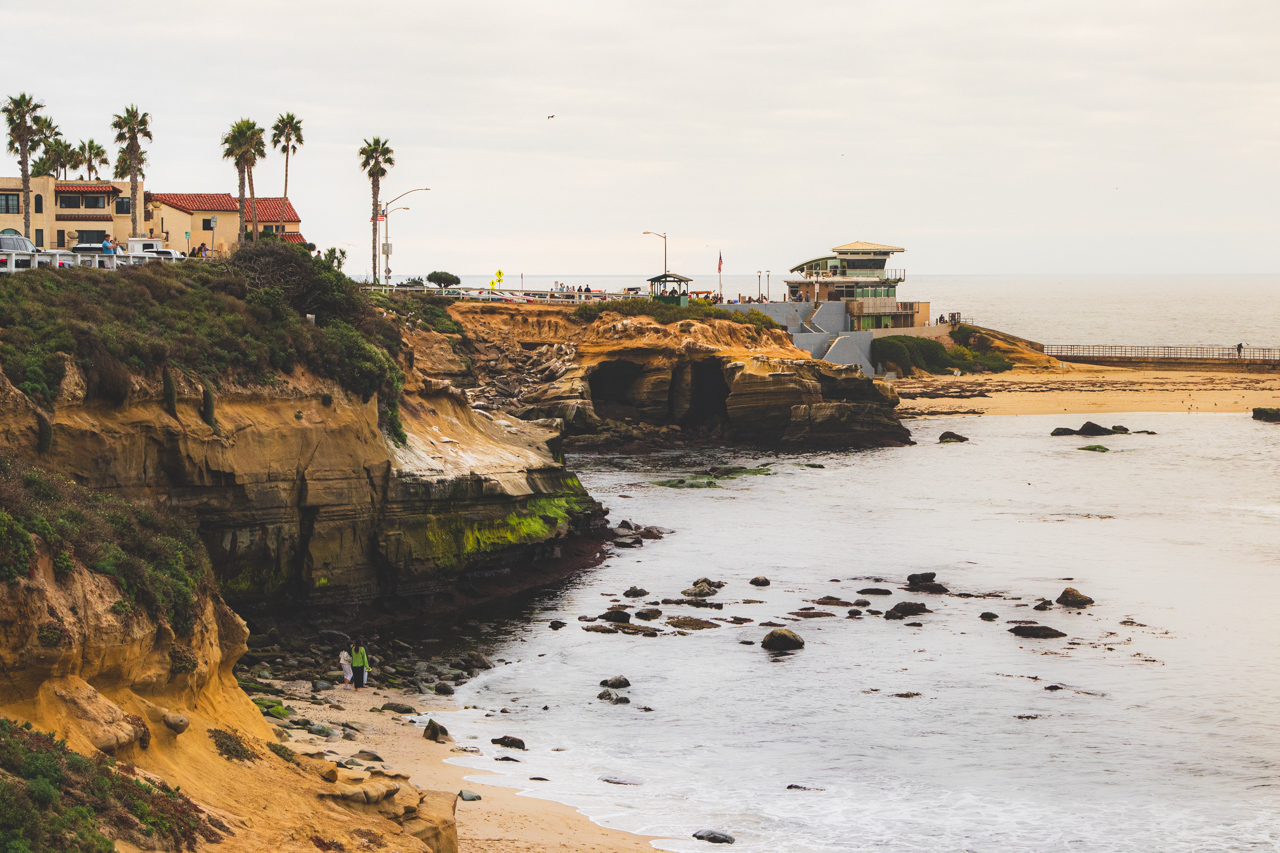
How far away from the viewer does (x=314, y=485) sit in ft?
100

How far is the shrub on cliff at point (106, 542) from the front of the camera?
13797 mm

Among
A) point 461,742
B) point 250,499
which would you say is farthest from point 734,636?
point 250,499

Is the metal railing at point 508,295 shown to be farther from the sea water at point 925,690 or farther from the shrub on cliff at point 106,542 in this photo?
the shrub on cliff at point 106,542

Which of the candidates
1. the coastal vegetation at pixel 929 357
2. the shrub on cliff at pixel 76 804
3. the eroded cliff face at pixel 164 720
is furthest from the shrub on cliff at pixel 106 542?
the coastal vegetation at pixel 929 357

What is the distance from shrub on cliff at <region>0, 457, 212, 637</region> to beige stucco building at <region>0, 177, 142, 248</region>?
54.7 meters

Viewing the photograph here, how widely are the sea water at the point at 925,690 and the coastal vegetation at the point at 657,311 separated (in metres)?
26.7

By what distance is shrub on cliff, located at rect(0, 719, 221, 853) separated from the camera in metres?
10.2

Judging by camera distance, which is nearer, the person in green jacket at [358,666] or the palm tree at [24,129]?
the person in green jacket at [358,666]

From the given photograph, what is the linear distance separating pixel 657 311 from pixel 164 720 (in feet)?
208

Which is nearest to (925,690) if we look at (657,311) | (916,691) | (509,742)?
(916,691)

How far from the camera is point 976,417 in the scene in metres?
84.2

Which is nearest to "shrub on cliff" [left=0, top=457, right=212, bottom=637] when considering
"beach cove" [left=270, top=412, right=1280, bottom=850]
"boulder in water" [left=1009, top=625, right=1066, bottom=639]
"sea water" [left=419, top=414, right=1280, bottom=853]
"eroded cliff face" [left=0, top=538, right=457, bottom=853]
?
"eroded cliff face" [left=0, top=538, right=457, bottom=853]

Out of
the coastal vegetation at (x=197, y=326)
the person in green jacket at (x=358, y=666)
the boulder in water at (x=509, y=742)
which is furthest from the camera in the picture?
the person in green jacket at (x=358, y=666)

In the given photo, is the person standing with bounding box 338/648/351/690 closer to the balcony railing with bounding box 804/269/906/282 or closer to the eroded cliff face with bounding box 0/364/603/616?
the eroded cliff face with bounding box 0/364/603/616
